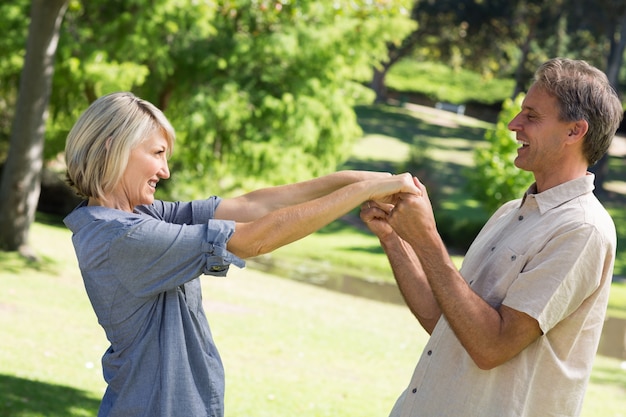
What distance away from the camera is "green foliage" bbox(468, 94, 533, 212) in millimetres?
23719

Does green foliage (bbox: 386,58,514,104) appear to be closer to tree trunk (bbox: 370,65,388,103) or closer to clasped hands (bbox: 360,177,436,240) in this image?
tree trunk (bbox: 370,65,388,103)

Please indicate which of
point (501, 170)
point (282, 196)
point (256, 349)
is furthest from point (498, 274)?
point (501, 170)

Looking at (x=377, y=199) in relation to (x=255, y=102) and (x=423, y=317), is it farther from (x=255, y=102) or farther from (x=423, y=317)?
(x=255, y=102)

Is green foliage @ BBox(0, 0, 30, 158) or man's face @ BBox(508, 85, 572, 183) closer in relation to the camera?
man's face @ BBox(508, 85, 572, 183)

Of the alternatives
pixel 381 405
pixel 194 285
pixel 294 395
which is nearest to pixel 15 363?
pixel 294 395

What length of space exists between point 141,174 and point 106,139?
17 centimetres

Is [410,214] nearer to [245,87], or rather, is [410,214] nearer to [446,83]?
[245,87]

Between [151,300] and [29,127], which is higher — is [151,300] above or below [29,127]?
above

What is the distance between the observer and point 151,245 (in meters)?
2.80

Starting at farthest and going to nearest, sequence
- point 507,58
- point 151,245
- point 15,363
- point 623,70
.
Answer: point 507,58, point 623,70, point 15,363, point 151,245

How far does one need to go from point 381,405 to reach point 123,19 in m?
13.0

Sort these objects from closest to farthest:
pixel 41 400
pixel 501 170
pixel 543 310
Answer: pixel 543 310 → pixel 41 400 → pixel 501 170

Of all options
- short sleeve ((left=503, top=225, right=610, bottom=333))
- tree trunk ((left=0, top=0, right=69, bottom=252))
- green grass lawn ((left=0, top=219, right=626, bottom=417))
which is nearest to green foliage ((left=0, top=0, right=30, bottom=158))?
green grass lawn ((left=0, top=219, right=626, bottom=417))

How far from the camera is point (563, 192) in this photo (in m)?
2.89
